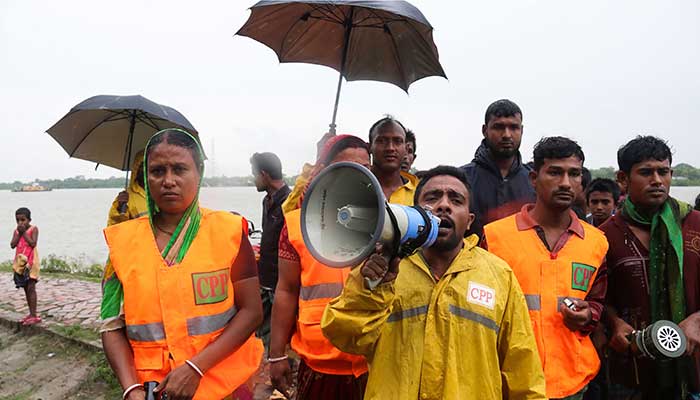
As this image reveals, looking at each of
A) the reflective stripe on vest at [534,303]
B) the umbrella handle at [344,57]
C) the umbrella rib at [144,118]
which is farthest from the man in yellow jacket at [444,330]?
the umbrella rib at [144,118]

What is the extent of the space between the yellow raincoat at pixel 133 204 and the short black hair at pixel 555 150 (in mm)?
3718

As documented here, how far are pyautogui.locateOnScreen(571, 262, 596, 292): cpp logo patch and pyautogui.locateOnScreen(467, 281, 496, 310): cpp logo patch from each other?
68cm

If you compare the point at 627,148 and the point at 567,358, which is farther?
the point at 627,148

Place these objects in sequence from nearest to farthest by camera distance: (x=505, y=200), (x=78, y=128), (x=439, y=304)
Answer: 1. (x=439, y=304)
2. (x=505, y=200)
3. (x=78, y=128)

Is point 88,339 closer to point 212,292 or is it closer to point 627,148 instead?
point 212,292

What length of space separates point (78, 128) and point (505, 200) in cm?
456

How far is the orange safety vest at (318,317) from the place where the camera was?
2326mm

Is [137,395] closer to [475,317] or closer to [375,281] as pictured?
[375,281]

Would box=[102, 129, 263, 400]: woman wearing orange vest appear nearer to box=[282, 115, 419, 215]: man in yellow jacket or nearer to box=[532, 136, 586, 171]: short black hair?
box=[282, 115, 419, 215]: man in yellow jacket

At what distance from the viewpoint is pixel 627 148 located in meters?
2.76

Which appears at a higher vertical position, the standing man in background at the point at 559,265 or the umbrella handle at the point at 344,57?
the umbrella handle at the point at 344,57

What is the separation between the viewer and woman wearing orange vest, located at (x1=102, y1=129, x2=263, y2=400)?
1.99 metres

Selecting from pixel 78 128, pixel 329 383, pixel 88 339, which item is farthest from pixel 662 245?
pixel 88 339

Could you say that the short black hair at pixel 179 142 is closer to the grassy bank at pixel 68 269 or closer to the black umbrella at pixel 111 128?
the black umbrella at pixel 111 128
